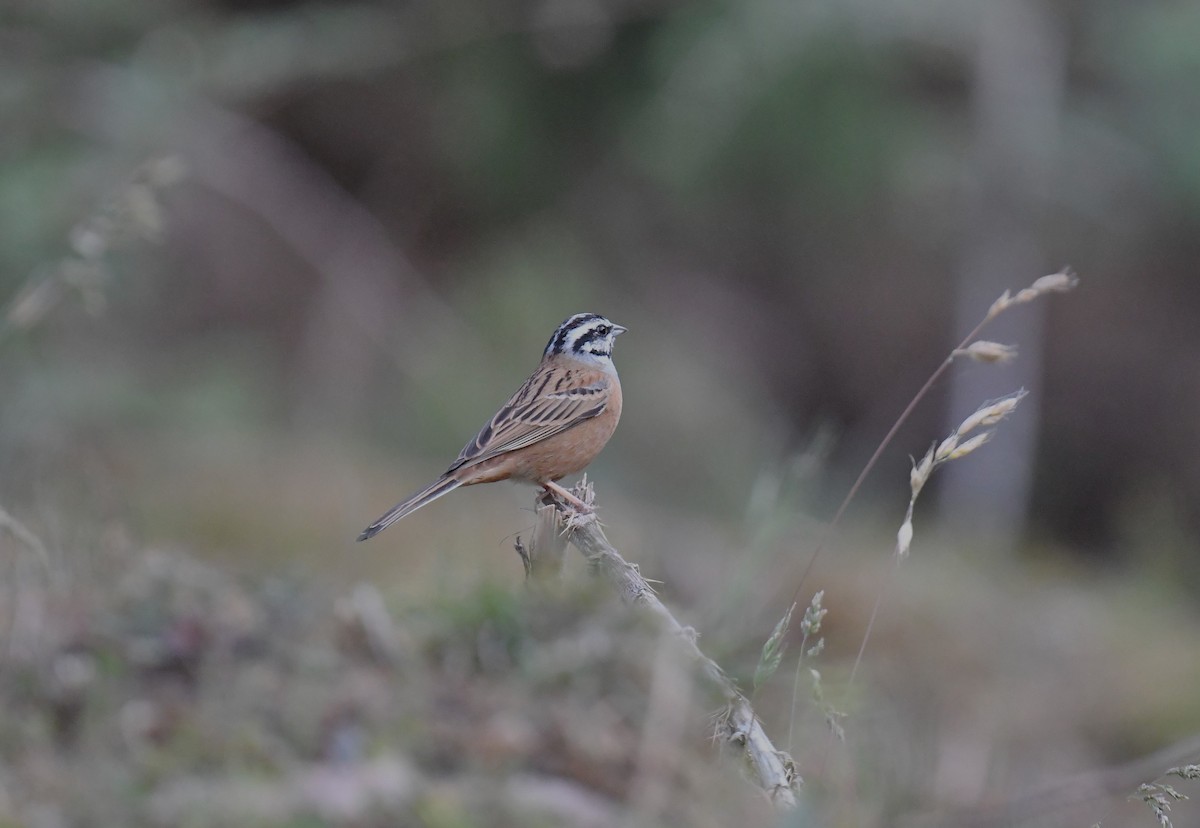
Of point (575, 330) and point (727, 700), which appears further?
point (575, 330)

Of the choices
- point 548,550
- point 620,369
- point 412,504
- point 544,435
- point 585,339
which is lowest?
point 548,550

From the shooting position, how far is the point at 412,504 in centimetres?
425

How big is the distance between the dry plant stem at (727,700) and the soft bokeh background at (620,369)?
21cm

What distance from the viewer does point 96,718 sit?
11.8 ft

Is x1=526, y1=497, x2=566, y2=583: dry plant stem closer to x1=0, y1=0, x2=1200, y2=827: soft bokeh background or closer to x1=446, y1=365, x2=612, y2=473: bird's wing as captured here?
x1=0, y1=0, x2=1200, y2=827: soft bokeh background

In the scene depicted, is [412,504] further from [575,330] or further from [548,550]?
[575,330]

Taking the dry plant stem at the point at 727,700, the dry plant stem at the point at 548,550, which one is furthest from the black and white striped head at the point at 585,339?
the dry plant stem at the point at 727,700

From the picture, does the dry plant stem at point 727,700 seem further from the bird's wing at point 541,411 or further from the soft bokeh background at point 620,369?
the bird's wing at point 541,411

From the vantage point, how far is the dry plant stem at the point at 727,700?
8.76 feet

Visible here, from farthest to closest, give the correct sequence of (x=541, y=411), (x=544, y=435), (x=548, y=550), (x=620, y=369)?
(x=620, y=369) → (x=541, y=411) → (x=544, y=435) → (x=548, y=550)

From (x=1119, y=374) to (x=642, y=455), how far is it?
506 cm

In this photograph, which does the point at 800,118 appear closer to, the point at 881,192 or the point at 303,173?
the point at 881,192

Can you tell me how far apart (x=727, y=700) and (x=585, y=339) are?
2.55 m

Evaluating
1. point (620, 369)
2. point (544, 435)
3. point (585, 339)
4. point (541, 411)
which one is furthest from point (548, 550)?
point (620, 369)
